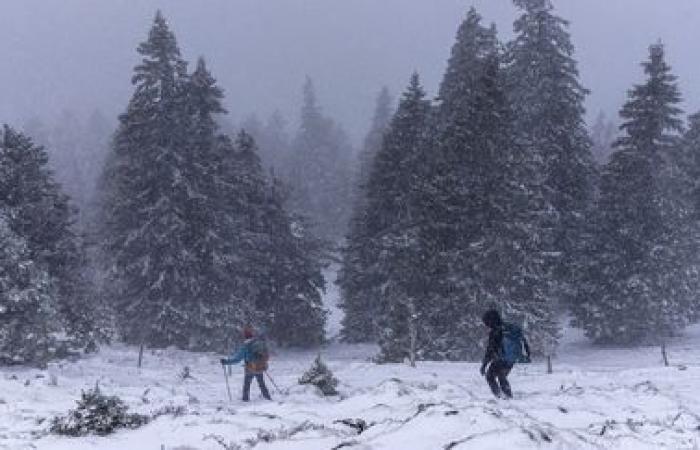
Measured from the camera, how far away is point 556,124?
37.6 m

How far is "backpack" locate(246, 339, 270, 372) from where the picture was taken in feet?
60.2

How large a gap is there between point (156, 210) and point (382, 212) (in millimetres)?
10385

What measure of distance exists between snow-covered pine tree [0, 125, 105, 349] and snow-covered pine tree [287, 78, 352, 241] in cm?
4452

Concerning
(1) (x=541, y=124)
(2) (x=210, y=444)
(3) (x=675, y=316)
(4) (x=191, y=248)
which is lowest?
(2) (x=210, y=444)

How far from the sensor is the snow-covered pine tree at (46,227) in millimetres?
27016

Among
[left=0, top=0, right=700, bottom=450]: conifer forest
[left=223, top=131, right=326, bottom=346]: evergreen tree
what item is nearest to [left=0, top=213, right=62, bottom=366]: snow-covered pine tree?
[left=0, top=0, right=700, bottom=450]: conifer forest

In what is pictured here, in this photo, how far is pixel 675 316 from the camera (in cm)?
3625

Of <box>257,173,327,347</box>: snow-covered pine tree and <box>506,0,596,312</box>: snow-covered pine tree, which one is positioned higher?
<box>506,0,596,312</box>: snow-covered pine tree

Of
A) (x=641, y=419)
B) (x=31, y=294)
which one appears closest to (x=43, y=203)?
(x=31, y=294)

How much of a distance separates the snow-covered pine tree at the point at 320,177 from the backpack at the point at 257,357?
178 feet

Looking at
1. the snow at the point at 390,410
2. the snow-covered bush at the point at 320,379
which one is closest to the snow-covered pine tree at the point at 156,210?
the snow at the point at 390,410

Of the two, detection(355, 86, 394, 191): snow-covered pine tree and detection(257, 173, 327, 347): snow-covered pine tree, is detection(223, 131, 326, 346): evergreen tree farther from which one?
detection(355, 86, 394, 191): snow-covered pine tree

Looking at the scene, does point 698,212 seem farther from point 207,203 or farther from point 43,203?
point 43,203

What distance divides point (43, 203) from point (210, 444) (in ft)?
61.4
